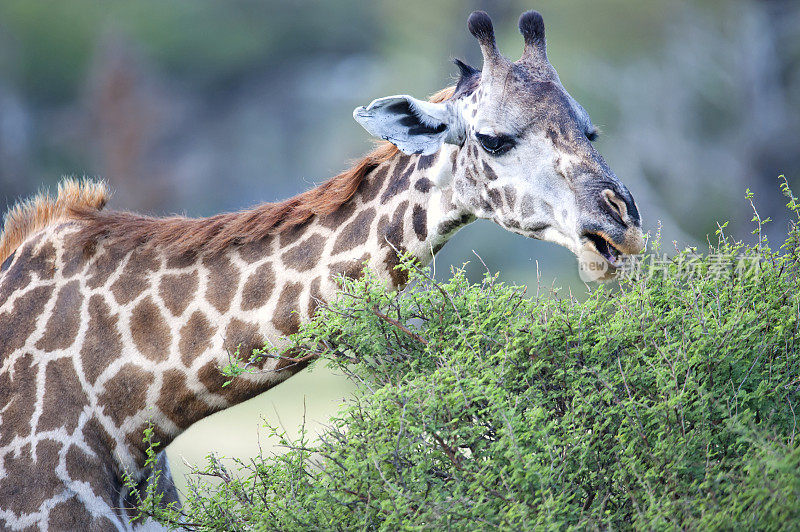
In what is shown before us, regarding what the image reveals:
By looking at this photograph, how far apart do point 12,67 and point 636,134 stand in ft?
76.6

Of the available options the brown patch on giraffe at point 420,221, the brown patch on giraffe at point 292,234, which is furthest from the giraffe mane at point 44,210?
the brown patch on giraffe at point 420,221

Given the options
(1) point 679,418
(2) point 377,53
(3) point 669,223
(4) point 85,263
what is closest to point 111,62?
(2) point 377,53

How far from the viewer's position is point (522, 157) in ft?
13.6

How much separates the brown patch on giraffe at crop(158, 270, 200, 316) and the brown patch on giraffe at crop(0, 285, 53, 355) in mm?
545

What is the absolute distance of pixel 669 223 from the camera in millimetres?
17297

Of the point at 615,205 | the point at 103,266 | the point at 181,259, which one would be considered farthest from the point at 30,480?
the point at 615,205

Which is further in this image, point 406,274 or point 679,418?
point 406,274

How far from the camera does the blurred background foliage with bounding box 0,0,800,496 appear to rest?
18531 millimetres

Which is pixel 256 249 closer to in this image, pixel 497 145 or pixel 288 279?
pixel 288 279

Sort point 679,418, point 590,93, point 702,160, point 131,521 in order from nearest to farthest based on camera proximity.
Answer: point 679,418
point 131,521
point 702,160
point 590,93

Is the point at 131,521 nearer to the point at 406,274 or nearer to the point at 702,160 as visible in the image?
the point at 406,274

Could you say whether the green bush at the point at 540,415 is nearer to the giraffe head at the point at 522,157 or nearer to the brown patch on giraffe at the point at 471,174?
the giraffe head at the point at 522,157

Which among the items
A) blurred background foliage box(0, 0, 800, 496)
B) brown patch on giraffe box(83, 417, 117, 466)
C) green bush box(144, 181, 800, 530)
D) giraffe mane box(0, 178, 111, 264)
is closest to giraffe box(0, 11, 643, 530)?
brown patch on giraffe box(83, 417, 117, 466)

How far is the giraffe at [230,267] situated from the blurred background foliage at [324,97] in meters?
2.66
